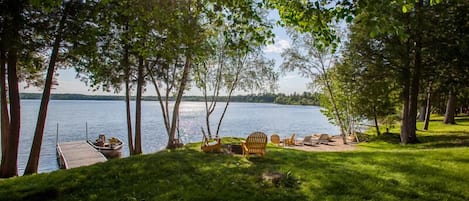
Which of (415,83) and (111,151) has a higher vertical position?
(415,83)

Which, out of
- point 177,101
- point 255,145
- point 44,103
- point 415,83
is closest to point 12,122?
point 44,103

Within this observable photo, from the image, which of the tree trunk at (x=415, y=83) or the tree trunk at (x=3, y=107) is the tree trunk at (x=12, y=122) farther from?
the tree trunk at (x=415, y=83)

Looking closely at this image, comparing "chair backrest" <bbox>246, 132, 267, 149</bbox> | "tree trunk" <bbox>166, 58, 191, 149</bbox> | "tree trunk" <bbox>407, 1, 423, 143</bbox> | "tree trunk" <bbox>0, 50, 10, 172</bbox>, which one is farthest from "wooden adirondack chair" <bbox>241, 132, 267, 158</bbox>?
"tree trunk" <bbox>407, 1, 423, 143</bbox>

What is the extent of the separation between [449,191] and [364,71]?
1276 cm

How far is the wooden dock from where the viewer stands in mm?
19516

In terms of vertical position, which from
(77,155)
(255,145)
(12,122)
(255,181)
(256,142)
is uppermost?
(12,122)

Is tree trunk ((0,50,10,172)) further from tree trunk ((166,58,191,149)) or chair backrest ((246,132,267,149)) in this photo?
chair backrest ((246,132,267,149))

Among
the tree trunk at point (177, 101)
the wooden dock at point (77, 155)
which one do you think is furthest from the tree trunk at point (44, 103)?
the wooden dock at point (77, 155)

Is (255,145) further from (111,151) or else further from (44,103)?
(111,151)

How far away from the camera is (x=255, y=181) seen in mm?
6547

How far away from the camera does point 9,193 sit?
20.7 ft

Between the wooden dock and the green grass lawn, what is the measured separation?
12770 millimetres

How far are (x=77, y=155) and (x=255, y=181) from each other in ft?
64.3

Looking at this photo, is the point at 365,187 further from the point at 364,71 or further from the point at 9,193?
the point at 364,71
